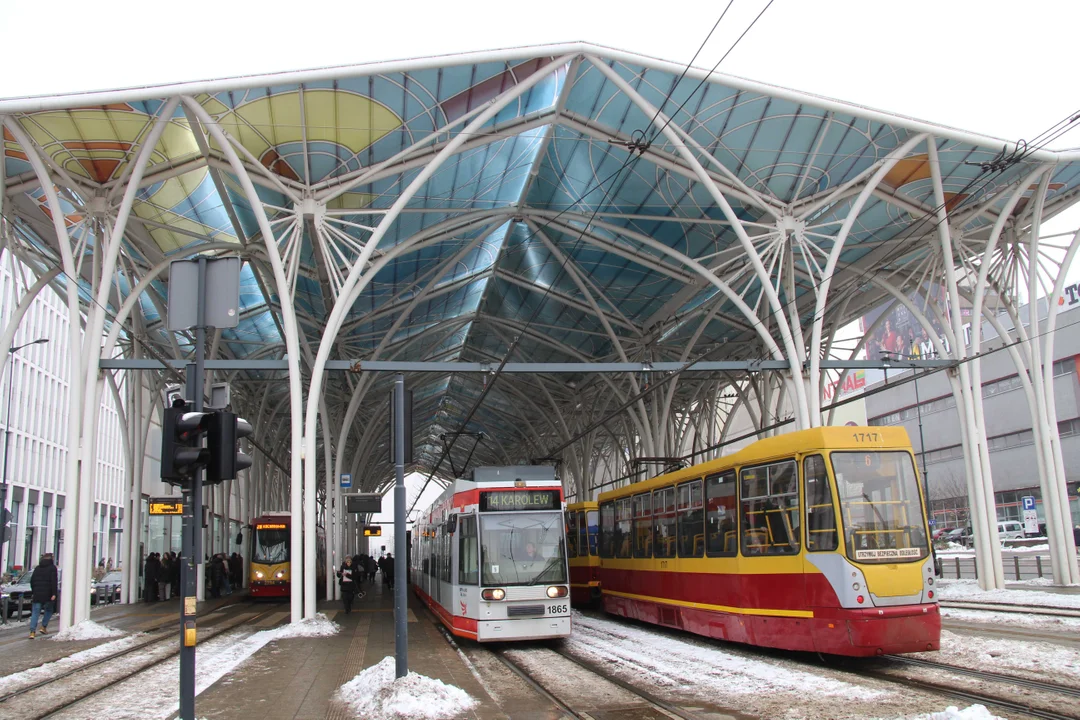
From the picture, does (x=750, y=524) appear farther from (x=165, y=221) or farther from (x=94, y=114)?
(x=165, y=221)

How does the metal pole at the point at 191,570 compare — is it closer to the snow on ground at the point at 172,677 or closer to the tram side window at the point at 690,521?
the snow on ground at the point at 172,677

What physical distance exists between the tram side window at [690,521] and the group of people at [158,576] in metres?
22.1

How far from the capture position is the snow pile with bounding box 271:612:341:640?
18.2 meters

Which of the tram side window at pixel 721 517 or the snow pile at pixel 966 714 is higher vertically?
the tram side window at pixel 721 517

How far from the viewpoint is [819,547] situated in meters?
12.0

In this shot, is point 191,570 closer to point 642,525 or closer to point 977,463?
point 642,525

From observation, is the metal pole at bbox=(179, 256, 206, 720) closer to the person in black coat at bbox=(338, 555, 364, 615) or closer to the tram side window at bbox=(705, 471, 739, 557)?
the tram side window at bbox=(705, 471, 739, 557)

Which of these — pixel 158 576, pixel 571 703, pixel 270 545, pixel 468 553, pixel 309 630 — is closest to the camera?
pixel 571 703

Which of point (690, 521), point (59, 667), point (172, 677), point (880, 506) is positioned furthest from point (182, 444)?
point (690, 521)

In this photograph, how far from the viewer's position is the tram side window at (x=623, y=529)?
768 inches

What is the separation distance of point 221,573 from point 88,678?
91.8 ft

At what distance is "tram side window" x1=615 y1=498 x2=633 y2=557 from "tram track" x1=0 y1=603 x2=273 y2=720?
879cm

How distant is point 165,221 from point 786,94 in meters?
17.6

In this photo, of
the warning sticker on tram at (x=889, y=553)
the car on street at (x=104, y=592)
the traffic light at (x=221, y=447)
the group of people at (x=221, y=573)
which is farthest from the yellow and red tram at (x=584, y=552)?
the group of people at (x=221, y=573)
